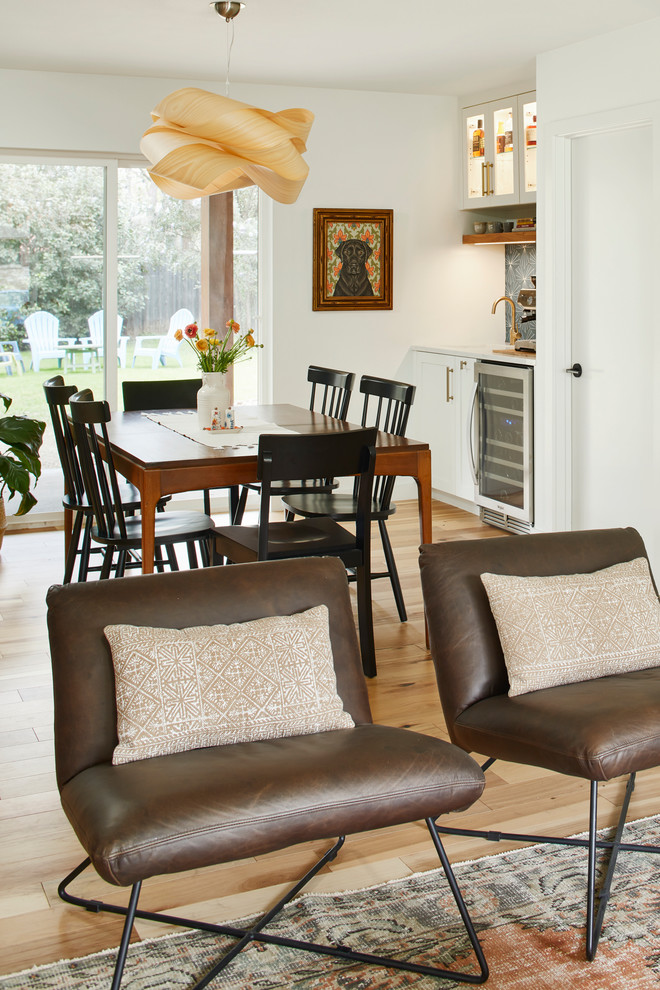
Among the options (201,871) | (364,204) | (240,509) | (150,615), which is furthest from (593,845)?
(364,204)

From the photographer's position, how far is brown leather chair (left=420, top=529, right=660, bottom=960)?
2.11 meters

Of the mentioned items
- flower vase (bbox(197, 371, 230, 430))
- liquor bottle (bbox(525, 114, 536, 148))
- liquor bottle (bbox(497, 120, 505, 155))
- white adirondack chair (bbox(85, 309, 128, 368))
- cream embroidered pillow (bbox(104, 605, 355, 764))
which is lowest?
cream embroidered pillow (bbox(104, 605, 355, 764))

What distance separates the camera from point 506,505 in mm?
5887

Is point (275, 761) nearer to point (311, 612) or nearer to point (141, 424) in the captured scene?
point (311, 612)

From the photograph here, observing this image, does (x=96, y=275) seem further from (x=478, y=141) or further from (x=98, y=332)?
(x=478, y=141)

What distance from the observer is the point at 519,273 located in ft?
22.3

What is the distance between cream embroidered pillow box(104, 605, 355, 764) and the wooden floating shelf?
14.4 ft

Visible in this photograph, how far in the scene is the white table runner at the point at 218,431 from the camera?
395 cm

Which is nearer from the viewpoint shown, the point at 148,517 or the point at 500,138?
the point at 148,517

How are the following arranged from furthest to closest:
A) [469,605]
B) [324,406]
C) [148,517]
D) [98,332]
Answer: [98,332], [324,406], [148,517], [469,605]

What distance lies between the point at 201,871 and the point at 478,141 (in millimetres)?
5233

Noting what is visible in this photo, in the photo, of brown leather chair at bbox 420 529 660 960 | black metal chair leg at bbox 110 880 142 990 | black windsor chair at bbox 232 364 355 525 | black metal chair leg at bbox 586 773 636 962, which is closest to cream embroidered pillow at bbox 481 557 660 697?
brown leather chair at bbox 420 529 660 960

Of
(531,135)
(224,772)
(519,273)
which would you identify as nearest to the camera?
(224,772)

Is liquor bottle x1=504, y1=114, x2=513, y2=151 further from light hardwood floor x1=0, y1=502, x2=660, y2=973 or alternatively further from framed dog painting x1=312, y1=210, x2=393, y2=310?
light hardwood floor x1=0, y1=502, x2=660, y2=973
